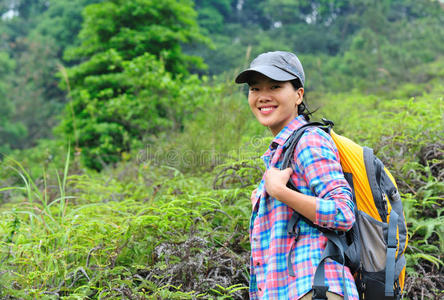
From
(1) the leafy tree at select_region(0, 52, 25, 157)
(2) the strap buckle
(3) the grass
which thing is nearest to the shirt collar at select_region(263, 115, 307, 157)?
(2) the strap buckle

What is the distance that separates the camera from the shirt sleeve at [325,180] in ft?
4.81

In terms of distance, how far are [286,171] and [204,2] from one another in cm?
3207

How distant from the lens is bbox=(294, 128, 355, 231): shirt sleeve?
1466 millimetres

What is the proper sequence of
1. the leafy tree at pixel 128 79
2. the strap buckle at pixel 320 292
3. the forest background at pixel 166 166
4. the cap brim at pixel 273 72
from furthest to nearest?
the leafy tree at pixel 128 79, the forest background at pixel 166 166, the cap brim at pixel 273 72, the strap buckle at pixel 320 292

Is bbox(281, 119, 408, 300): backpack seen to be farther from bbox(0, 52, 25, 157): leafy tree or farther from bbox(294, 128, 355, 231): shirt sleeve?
bbox(0, 52, 25, 157): leafy tree

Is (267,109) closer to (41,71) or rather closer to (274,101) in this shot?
(274,101)

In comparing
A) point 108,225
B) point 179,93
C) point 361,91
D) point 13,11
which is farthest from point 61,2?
point 108,225

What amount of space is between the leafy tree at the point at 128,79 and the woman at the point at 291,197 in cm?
497

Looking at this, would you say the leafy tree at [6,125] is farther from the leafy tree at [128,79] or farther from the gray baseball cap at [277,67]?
the gray baseball cap at [277,67]

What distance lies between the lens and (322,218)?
147cm

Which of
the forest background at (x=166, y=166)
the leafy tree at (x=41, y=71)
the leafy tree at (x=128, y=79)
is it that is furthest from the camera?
the leafy tree at (x=41, y=71)

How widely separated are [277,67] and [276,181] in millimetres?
460

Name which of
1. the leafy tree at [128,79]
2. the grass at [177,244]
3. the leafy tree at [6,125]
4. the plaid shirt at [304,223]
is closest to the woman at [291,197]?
the plaid shirt at [304,223]

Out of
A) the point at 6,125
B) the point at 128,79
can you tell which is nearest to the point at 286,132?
the point at 128,79
